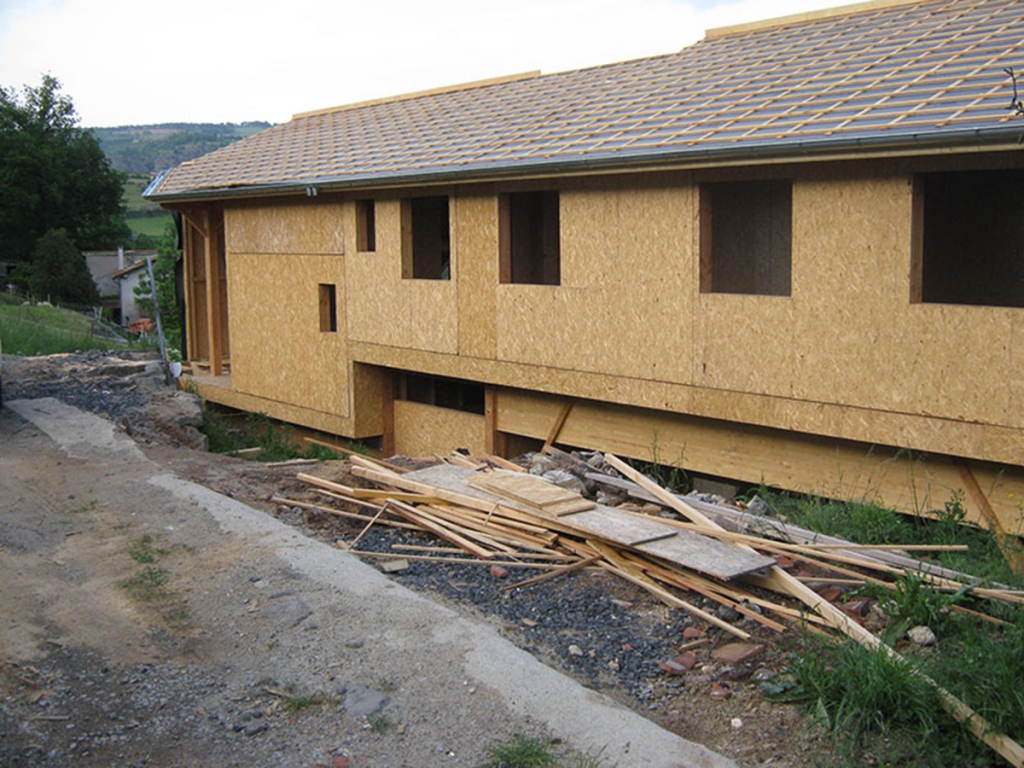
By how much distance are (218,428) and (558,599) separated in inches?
431

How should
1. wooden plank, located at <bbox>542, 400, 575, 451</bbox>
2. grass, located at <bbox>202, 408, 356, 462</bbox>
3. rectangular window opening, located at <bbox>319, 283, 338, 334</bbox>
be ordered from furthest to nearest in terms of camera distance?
1. rectangular window opening, located at <bbox>319, 283, 338, 334</bbox>
2. grass, located at <bbox>202, 408, 356, 462</bbox>
3. wooden plank, located at <bbox>542, 400, 575, 451</bbox>

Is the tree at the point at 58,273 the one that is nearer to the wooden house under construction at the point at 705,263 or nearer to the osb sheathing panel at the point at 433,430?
the wooden house under construction at the point at 705,263

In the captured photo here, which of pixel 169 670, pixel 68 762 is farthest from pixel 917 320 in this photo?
pixel 68 762

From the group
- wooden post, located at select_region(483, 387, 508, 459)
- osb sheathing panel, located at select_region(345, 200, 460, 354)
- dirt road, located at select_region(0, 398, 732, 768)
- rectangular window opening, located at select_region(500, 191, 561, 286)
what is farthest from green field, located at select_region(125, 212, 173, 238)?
dirt road, located at select_region(0, 398, 732, 768)

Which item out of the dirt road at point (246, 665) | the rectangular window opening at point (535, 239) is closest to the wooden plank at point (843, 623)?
the dirt road at point (246, 665)

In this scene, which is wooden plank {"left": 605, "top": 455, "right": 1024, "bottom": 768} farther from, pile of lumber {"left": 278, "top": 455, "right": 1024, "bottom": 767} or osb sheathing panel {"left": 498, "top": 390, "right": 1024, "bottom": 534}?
osb sheathing panel {"left": 498, "top": 390, "right": 1024, "bottom": 534}

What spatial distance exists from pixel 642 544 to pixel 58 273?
6120cm

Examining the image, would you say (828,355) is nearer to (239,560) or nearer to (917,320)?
(917,320)

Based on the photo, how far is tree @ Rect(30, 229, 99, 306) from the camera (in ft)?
198

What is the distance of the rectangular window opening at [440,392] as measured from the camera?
16109mm

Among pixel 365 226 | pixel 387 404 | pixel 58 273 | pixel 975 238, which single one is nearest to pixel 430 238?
pixel 365 226

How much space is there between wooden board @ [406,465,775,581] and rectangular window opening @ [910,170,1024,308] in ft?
16.8

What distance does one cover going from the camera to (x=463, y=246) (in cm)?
1362

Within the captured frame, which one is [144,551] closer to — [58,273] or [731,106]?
[731,106]
